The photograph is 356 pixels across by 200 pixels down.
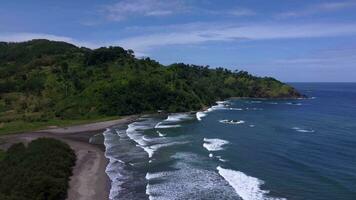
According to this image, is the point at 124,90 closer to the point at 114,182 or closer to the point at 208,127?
the point at 208,127

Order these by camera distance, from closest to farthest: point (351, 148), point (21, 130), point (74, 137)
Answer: point (351, 148) → point (74, 137) → point (21, 130)

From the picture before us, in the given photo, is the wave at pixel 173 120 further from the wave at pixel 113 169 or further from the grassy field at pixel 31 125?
the wave at pixel 113 169

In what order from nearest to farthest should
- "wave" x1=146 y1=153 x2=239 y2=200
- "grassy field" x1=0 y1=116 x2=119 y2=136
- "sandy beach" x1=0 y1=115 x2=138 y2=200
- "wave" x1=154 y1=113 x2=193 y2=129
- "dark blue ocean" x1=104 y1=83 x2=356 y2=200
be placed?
"wave" x1=146 y1=153 x2=239 y2=200 < "dark blue ocean" x1=104 y1=83 x2=356 y2=200 < "sandy beach" x1=0 y1=115 x2=138 y2=200 < "grassy field" x1=0 y1=116 x2=119 y2=136 < "wave" x1=154 y1=113 x2=193 y2=129

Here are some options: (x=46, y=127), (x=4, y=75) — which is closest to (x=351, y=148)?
(x=46, y=127)

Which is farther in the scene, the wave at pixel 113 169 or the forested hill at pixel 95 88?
the forested hill at pixel 95 88

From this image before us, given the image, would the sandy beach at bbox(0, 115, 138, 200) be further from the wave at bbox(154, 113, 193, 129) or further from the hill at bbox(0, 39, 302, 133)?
the hill at bbox(0, 39, 302, 133)

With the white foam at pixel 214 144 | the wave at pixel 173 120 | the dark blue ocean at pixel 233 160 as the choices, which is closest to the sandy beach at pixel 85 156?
the dark blue ocean at pixel 233 160

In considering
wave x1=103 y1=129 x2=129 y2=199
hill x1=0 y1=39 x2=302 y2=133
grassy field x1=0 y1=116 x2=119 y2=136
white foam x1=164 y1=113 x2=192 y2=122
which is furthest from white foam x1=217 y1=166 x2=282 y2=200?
hill x1=0 y1=39 x2=302 y2=133
